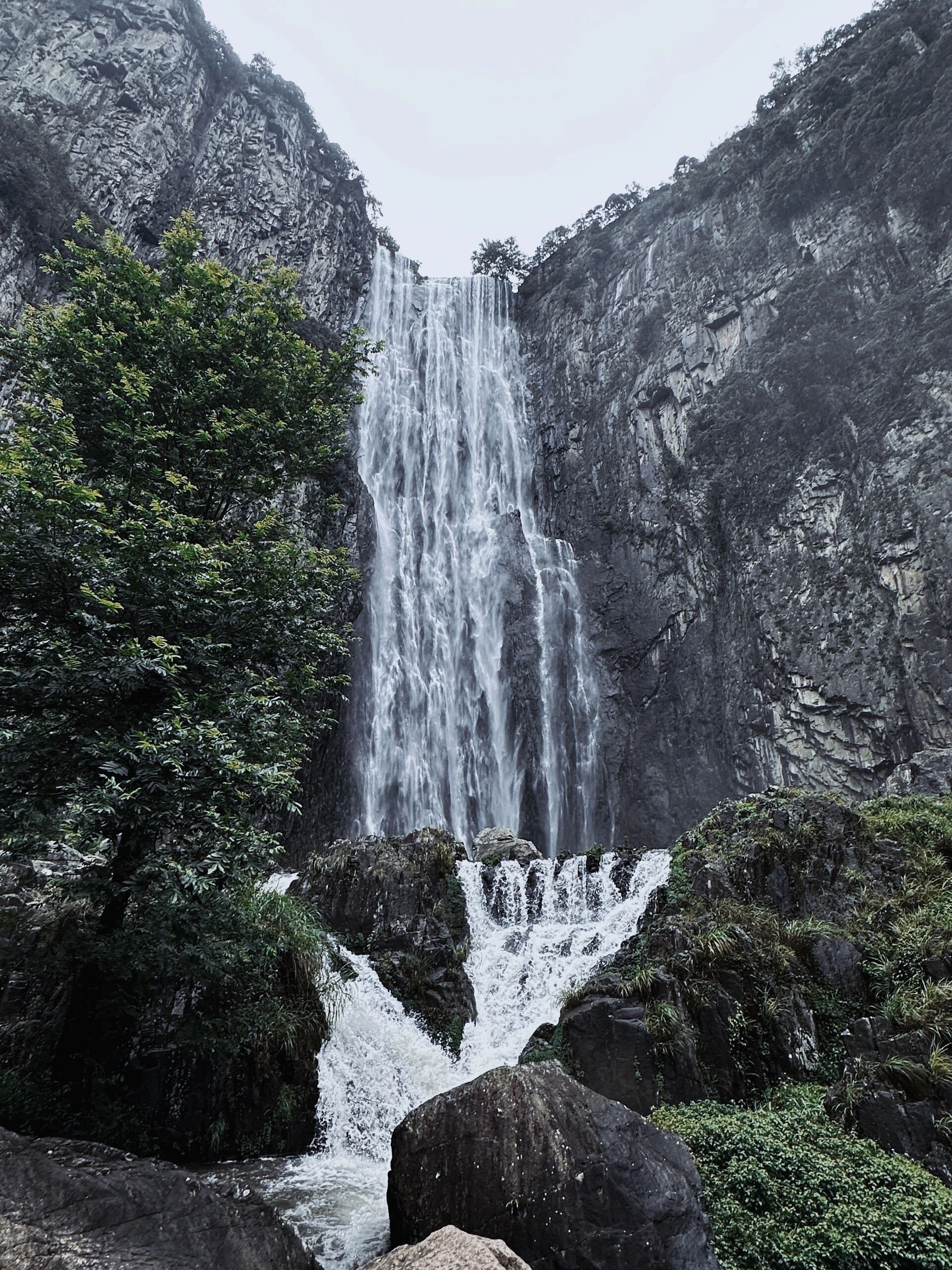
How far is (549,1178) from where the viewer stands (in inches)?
214

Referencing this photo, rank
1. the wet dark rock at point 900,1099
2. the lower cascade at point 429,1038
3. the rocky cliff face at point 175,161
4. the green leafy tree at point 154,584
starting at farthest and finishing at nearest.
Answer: the rocky cliff face at point 175,161, the lower cascade at point 429,1038, the green leafy tree at point 154,584, the wet dark rock at point 900,1099

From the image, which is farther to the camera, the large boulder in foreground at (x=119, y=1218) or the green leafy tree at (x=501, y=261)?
the green leafy tree at (x=501, y=261)

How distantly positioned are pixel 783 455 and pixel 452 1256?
25517 mm

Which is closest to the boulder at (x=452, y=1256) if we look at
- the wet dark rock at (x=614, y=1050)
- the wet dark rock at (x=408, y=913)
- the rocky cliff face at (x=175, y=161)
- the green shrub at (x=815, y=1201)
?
the green shrub at (x=815, y=1201)

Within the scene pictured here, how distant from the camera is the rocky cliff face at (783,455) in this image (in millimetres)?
20734

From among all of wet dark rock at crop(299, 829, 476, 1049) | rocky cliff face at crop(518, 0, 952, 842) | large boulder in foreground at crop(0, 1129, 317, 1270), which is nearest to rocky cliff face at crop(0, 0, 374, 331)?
rocky cliff face at crop(518, 0, 952, 842)

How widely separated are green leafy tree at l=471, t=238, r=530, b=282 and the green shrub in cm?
3982

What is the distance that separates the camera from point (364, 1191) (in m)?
7.35

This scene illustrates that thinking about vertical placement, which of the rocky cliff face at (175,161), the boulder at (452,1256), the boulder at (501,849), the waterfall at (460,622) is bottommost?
the boulder at (452,1256)

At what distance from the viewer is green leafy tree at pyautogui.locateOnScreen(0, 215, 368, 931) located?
6.37 metres

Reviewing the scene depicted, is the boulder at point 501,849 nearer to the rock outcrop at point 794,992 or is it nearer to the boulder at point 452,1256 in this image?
the rock outcrop at point 794,992

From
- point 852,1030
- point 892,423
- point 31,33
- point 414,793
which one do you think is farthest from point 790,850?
point 31,33

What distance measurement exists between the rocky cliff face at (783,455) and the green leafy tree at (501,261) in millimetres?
8415

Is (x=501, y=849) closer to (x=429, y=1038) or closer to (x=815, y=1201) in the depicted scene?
(x=429, y=1038)
